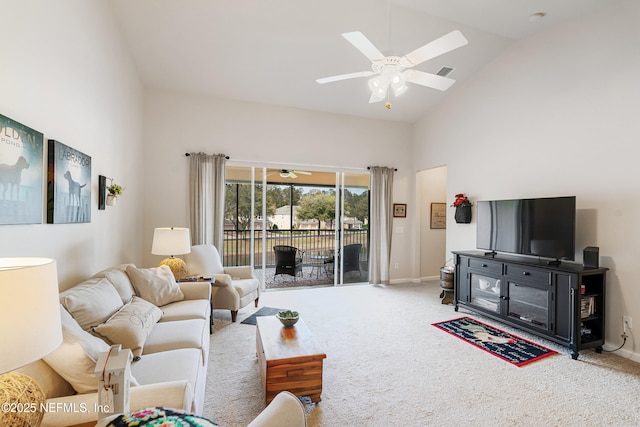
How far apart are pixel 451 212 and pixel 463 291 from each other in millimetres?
1516

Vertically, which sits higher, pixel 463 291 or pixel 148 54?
pixel 148 54

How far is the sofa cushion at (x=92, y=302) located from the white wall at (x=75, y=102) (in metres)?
0.29

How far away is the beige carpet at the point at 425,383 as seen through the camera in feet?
6.86

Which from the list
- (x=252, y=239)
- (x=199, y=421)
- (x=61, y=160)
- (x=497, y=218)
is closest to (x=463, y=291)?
(x=497, y=218)

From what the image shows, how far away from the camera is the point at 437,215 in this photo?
6.48m

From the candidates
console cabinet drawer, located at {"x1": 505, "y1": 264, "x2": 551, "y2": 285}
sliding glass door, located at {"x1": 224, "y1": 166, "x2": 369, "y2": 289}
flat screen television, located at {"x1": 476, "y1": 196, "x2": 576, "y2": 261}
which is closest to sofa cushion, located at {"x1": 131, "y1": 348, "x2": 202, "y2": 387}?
sliding glass door, located at {"x1": 224, "y1": 166, "x2": 369, "y2": 289}

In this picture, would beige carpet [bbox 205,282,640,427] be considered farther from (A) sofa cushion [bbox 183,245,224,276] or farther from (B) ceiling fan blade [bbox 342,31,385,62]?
(B) ceiling fan blade [bbox 342,31,385,62]

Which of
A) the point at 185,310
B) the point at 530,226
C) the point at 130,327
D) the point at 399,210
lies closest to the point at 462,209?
the point at 530,226

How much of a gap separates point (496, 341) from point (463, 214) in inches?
81.9

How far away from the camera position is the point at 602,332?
123 inches

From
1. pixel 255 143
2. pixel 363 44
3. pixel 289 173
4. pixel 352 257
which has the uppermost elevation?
pixel 363 44

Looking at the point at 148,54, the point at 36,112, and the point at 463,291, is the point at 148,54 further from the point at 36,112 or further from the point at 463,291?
the point at 463,291

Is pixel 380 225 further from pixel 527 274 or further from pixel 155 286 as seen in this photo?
pixel 155 286

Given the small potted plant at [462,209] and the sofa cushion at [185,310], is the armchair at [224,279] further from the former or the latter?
the small potted plant at [462,209]
